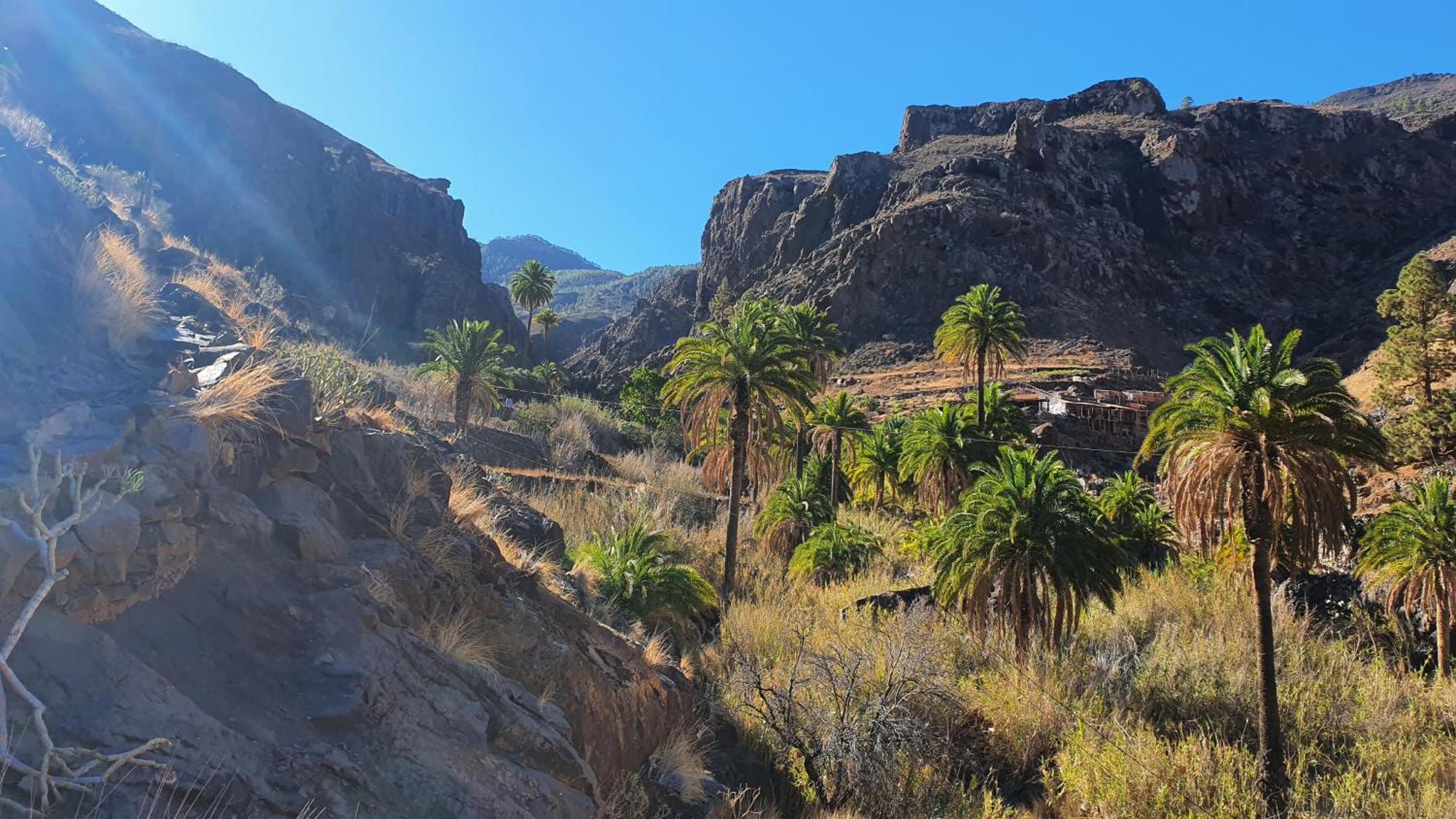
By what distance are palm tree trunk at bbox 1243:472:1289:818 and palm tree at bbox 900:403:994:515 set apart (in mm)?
18050

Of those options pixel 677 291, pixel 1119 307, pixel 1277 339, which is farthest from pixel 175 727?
pixel 677 291

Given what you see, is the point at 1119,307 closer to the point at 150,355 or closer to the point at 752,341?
the point at 752,341

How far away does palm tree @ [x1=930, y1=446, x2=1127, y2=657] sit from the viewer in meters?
16.4

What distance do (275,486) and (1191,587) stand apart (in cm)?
2138

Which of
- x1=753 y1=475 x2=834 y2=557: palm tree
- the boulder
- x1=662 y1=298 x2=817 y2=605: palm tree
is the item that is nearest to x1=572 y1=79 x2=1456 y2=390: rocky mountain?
x1=753 y1=475 x2=834 y2=557: palm tree

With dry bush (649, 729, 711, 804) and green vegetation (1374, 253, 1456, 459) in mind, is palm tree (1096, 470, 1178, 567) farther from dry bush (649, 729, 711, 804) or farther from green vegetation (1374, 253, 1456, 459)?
dry bush (649, 729, 711, 804)

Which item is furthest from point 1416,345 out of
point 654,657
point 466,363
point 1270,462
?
point 466,363

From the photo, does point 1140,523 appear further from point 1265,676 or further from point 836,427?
point 836,427

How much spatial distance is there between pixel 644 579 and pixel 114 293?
13.7 m

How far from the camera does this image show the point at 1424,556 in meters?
16.5

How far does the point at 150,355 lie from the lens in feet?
21.6

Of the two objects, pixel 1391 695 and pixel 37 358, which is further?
pixel 1391 695

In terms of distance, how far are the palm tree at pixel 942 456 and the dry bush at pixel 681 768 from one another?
2428 centimetres

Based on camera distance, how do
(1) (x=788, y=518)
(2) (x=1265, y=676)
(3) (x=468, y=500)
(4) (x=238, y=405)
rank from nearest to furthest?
(4) (x=238, y=405)
(3) (x=468, y=500)
(2) (x=1265, y=676)
(1) (x=788, y=518)
